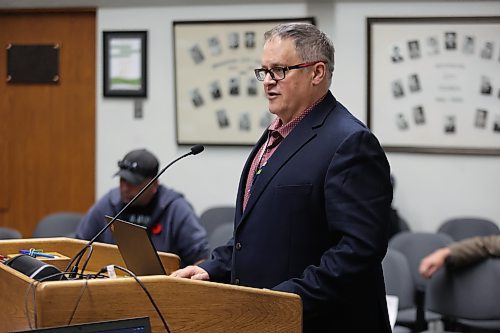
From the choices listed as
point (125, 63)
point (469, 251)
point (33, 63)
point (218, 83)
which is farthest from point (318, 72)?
point (33, 63)

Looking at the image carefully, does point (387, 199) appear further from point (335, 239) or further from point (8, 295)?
point (8, 295)

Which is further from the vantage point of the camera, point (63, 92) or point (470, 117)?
point (63, 92)

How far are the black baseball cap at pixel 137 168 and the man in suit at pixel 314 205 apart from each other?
5.27ft

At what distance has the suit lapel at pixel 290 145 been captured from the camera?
7.22 feet

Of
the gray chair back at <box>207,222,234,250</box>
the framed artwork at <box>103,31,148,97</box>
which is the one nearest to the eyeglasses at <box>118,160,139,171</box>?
the gray chair back at <box>207,222,234,250</box>

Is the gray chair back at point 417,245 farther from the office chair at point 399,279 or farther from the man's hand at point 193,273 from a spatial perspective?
the man's hand at point 193,273

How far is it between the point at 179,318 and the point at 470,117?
4.60 meters

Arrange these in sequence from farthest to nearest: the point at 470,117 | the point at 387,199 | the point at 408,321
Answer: the point at 470,117
the point at 408,321
the point at 387,199

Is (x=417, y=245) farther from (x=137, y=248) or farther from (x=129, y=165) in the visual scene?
(x=137, y=248)

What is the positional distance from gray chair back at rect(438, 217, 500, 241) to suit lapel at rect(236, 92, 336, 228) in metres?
3.70

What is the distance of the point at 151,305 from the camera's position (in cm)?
178

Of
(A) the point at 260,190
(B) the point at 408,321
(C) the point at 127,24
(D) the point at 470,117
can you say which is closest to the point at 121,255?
(A) the point at 260,190

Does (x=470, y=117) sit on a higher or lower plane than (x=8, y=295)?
higher

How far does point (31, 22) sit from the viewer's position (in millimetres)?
6957
